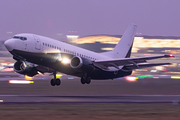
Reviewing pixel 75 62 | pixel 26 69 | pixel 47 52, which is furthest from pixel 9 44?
pixel 75 62

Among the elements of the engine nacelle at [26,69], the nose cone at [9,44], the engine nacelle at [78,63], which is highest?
the nose cone at [9,44]

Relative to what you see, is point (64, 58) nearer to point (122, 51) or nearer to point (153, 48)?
point (122, 51)

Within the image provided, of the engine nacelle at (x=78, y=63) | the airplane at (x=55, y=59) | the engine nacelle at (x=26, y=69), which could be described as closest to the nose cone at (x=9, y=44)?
the airplane at (x=55, y=59)

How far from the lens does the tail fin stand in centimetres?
4662

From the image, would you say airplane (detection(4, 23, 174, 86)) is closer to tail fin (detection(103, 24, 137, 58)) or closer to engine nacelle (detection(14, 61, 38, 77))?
engine nacelle (detection(14, 61, 38, 77))

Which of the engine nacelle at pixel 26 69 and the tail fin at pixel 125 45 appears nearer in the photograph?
the engine nacelle at pixel 26 69

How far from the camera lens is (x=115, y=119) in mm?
19359

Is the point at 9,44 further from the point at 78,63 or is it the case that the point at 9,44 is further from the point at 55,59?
the point at 78,63

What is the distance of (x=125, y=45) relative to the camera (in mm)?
48094

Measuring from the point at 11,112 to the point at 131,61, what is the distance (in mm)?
20208

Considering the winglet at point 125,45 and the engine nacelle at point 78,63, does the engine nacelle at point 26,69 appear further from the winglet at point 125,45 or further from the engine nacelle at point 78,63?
the winglet at point 125,45

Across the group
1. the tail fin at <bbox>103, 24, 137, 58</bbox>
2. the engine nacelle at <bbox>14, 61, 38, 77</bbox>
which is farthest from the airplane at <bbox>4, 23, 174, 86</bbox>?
the tail fin at <bbox>103, 24, 137, 58</bbox>

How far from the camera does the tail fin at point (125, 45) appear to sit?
46.6m

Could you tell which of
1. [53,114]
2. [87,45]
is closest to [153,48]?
[87,45]
